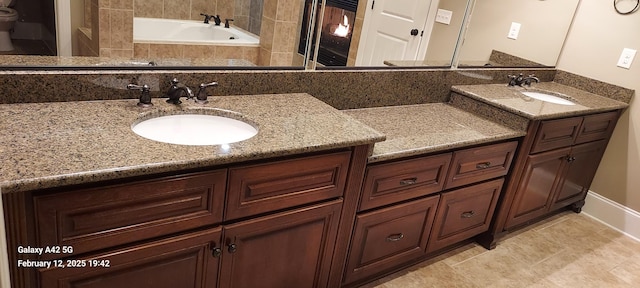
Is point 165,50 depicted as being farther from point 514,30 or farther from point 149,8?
point 514,30

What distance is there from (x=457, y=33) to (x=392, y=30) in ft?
1.51

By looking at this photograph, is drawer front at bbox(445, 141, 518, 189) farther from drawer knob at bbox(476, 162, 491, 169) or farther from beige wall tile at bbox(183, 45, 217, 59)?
beige wall tile at bbox(183, 45, 217, 59)

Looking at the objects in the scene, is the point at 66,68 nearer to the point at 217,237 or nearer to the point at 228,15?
the point at 228,15

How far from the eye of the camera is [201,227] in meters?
1.37

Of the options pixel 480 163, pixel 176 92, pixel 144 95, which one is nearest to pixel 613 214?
pixel 480 163

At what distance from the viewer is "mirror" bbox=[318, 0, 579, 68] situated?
2.21m

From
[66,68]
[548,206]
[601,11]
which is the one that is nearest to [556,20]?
[601,11]

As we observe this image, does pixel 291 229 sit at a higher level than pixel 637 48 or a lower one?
lower

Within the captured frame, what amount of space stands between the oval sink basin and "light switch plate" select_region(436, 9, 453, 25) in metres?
1.42

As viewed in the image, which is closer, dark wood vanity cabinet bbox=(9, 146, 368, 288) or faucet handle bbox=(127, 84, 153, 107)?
dark wood vanity cabinet bbox=(9, 146, 368, 288)

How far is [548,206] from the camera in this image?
2838mm

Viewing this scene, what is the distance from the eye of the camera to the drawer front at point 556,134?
238 cm

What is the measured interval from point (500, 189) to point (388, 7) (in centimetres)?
114

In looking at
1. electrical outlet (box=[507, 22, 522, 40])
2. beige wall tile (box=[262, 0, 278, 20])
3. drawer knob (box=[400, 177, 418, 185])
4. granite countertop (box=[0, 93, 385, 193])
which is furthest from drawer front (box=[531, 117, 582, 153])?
beige wall tile (box=[262, 0, 278, 20])
